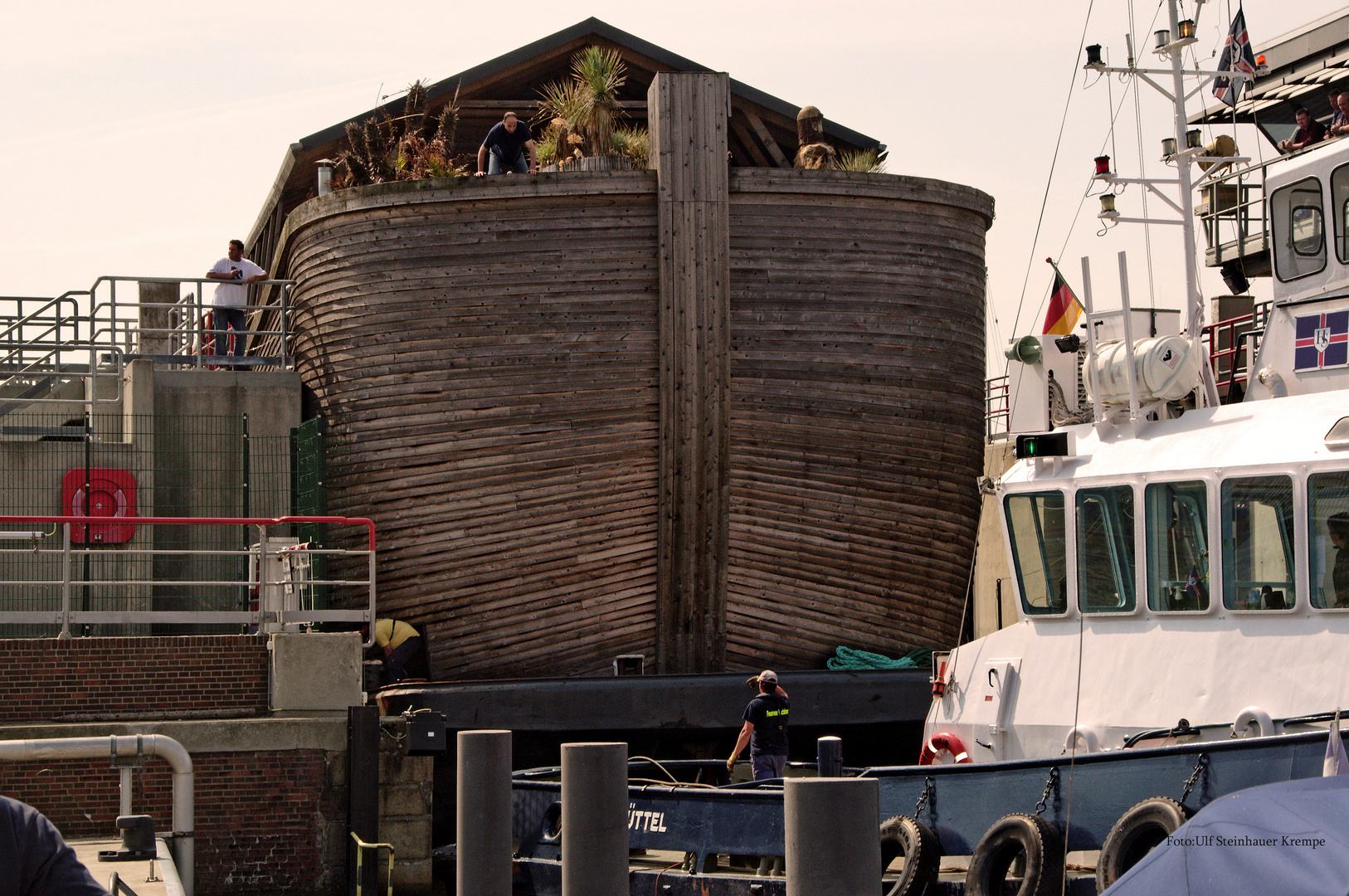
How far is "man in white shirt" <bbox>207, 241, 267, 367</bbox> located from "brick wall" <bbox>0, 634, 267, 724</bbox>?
6395mm

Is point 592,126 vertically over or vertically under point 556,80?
under

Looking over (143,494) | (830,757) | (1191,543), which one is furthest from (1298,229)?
(143,494)

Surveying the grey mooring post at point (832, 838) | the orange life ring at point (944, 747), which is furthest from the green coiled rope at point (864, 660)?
the grey mooring post at point (832, 838)

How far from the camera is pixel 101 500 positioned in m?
15.9

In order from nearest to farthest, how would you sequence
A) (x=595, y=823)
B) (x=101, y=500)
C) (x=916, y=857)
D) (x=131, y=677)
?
(x=595, y=823) → (x=916, y=857) → (x=131, y=677) → (x=101, y=500)

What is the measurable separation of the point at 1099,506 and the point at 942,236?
8255 mm

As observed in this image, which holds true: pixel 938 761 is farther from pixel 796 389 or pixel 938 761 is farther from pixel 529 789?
pixel 796 389

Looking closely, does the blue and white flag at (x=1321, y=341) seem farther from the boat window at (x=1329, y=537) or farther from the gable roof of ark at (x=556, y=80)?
the gable roof of ark at (x=556, y=80)

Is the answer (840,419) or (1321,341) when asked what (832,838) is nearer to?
(1321,341)

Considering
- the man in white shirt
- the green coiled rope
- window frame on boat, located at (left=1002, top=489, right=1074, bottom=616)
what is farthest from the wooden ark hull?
window frame on boat, located at (left=1002, top=489, right=1074, bottom=616)

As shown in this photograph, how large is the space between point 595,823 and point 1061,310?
483 cm

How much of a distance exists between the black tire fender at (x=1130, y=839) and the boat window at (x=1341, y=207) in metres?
3.80

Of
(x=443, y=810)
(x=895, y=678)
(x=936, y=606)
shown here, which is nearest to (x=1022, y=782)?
(x=895, y=678)

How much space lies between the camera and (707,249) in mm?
15852
